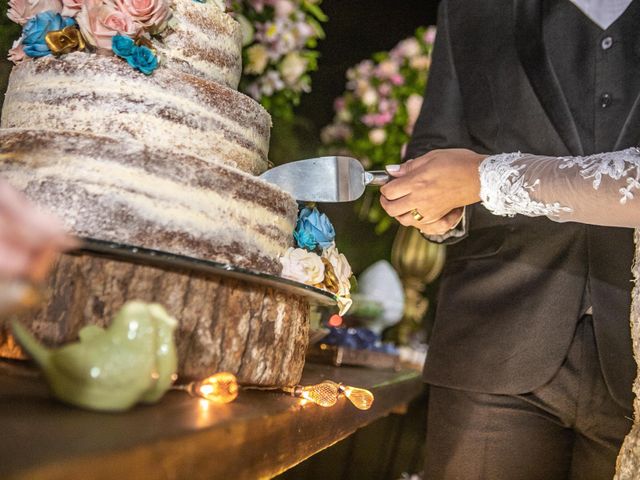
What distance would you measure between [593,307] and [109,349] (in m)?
1.01

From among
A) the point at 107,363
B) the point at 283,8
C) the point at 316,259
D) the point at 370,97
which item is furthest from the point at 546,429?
the point at 370,97

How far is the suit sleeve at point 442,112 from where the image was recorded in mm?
1632

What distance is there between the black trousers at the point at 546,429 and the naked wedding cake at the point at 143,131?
0.61 metres

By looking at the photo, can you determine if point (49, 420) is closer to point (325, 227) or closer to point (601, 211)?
point (325, 227)

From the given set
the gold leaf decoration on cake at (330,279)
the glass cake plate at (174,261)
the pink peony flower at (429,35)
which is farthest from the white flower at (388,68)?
the glass cake plate at (174,261)

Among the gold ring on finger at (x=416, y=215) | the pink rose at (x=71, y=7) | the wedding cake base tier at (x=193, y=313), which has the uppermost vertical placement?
the pink rose at (x=71, y=7)

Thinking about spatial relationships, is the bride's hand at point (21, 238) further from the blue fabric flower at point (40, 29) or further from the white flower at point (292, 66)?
the white flower at point (292, 66)

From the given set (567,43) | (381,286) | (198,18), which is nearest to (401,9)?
(381,286)

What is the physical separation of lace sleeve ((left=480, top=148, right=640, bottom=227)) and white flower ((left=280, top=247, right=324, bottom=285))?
353 mm

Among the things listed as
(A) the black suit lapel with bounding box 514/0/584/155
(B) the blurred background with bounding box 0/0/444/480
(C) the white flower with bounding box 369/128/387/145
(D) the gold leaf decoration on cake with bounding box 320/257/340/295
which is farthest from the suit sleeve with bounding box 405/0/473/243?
(C) the white flower with bounding box 369/128/387/145

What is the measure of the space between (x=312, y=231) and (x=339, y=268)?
0.10 metres

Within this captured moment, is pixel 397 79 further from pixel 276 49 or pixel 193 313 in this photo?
pixel 193 313

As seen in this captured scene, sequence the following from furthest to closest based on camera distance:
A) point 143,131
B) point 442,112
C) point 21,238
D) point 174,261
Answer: point 442,112 → point 143,131 → point 174,261 → point 21,238

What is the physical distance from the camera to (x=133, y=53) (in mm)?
1067
